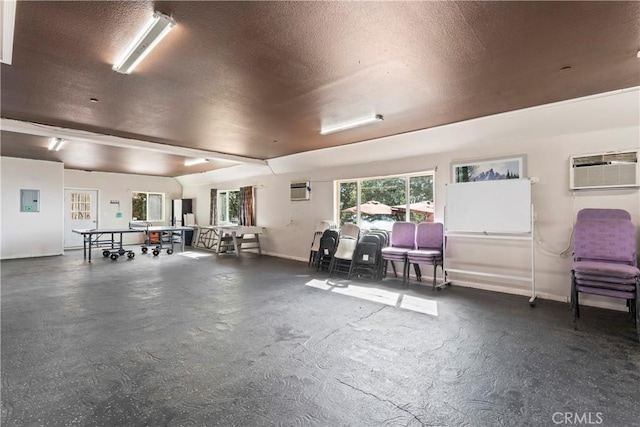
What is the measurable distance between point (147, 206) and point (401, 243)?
33.8 ft

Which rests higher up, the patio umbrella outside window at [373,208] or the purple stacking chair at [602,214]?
the patio umbrella outside window at [373,208]

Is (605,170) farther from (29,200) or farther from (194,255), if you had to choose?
(29,200)

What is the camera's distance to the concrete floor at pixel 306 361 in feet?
6.55

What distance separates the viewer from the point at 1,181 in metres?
7.84

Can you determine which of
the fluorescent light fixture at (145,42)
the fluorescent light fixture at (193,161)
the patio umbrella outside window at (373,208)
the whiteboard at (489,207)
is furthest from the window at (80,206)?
the whiteboard at (489,207)

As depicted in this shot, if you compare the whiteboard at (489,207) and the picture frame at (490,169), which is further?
the picture frame at (490,169)

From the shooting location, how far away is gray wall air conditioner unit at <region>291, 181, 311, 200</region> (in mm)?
8023

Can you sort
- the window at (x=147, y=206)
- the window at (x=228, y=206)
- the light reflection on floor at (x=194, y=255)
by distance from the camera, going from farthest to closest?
1. the window at (x=147, y=206)
2. the window at (x=228, y=206)
3. the light reflection on floor at (x=194, y=255)

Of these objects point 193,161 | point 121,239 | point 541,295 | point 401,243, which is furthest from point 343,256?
point 121,239

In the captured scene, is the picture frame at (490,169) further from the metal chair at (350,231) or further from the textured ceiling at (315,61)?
the metal chair at (350,231)

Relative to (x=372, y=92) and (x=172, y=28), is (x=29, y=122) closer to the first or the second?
(x=172, y=28)

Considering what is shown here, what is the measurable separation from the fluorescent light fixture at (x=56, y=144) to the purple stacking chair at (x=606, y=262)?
8248mm

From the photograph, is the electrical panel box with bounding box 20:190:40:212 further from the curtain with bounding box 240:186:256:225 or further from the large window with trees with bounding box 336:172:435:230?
the large window with trees with bounding box 336:172:435:230

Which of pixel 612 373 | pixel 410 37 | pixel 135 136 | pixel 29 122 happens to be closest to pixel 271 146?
pixel 135 136
